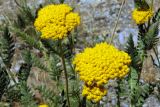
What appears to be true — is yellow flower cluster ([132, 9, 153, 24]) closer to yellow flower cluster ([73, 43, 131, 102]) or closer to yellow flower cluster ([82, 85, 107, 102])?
yellow flower cluster ([73, 43, 131, 102])

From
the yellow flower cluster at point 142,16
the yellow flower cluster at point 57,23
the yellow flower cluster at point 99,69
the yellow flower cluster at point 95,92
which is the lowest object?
the yellow flower cluster at point 95,92

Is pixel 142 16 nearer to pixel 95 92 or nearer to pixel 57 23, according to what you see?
pixel 57 23

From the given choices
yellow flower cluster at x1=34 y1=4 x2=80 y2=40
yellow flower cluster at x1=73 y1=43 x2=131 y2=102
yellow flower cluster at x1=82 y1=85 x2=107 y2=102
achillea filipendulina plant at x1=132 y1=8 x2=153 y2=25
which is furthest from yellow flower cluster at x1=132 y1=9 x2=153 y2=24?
yellow flower cluster at x1=82 y1=85 x2=107 y2=102

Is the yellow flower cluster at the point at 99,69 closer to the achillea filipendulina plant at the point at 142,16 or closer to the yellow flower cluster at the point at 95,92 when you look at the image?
the yellow flower cluster at the point at 95,92

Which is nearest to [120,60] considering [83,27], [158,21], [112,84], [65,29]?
[65,29]

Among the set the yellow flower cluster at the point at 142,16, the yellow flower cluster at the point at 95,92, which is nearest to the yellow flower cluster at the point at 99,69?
the yellow flower cluster at the point at 95,92

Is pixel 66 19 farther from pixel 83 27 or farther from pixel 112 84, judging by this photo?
pixel 83 27
